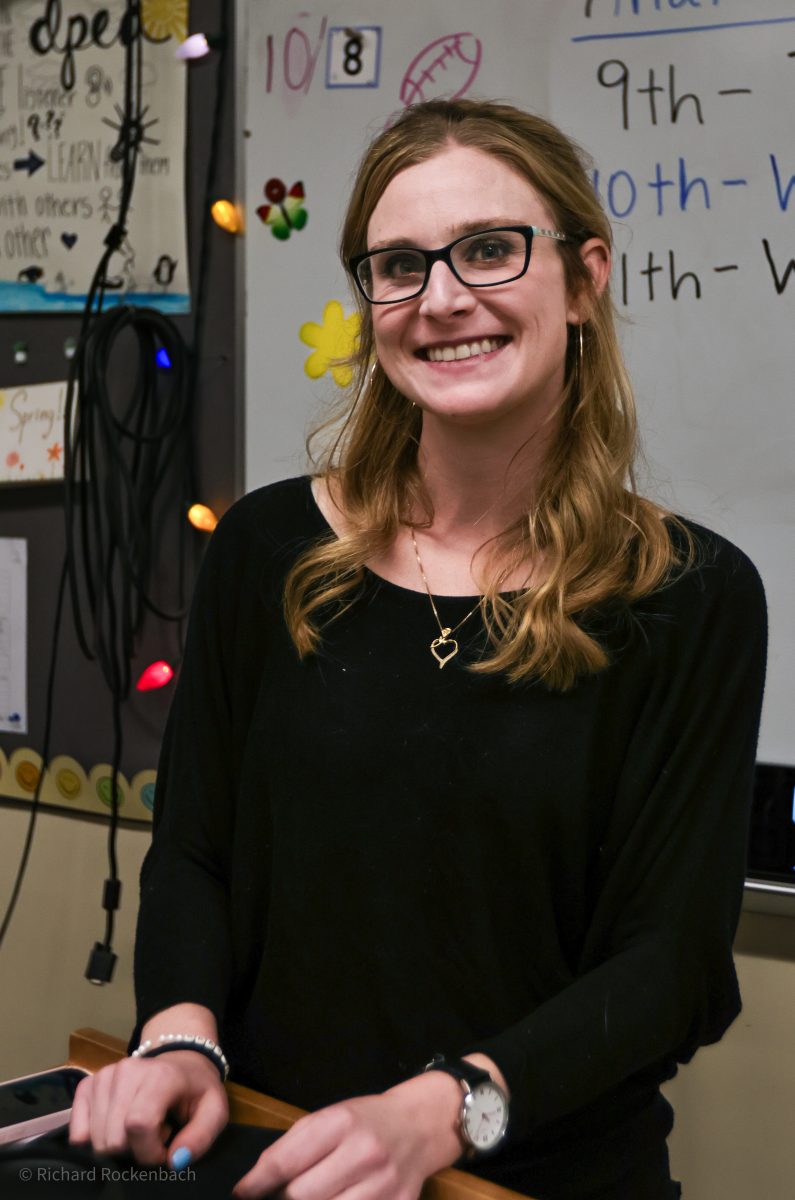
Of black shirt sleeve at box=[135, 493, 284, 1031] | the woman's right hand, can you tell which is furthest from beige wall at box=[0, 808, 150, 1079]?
the woman's right hand

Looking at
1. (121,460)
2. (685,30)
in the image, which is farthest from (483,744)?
(121,460)

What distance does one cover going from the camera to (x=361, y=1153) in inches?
27.0

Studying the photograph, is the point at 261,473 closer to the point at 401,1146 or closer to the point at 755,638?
the point at 755,638

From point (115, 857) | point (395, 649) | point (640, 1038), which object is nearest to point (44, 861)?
point (115, 857)

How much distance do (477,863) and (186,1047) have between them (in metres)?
0.26

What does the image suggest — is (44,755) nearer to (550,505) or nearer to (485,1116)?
(550,505)

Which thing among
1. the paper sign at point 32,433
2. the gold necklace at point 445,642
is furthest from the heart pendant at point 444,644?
the paper sign at point 32,433

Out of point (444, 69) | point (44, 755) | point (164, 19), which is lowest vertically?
point (44, 755)

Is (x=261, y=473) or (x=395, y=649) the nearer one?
(x=395, y=649)

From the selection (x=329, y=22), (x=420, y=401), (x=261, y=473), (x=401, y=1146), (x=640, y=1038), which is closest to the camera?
(x=401, y=1146)

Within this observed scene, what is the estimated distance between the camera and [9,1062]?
213 cm

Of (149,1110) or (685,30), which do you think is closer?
(149,1110)

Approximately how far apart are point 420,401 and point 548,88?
Result: 2.41 ft

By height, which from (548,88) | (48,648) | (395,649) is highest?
(548,88)
